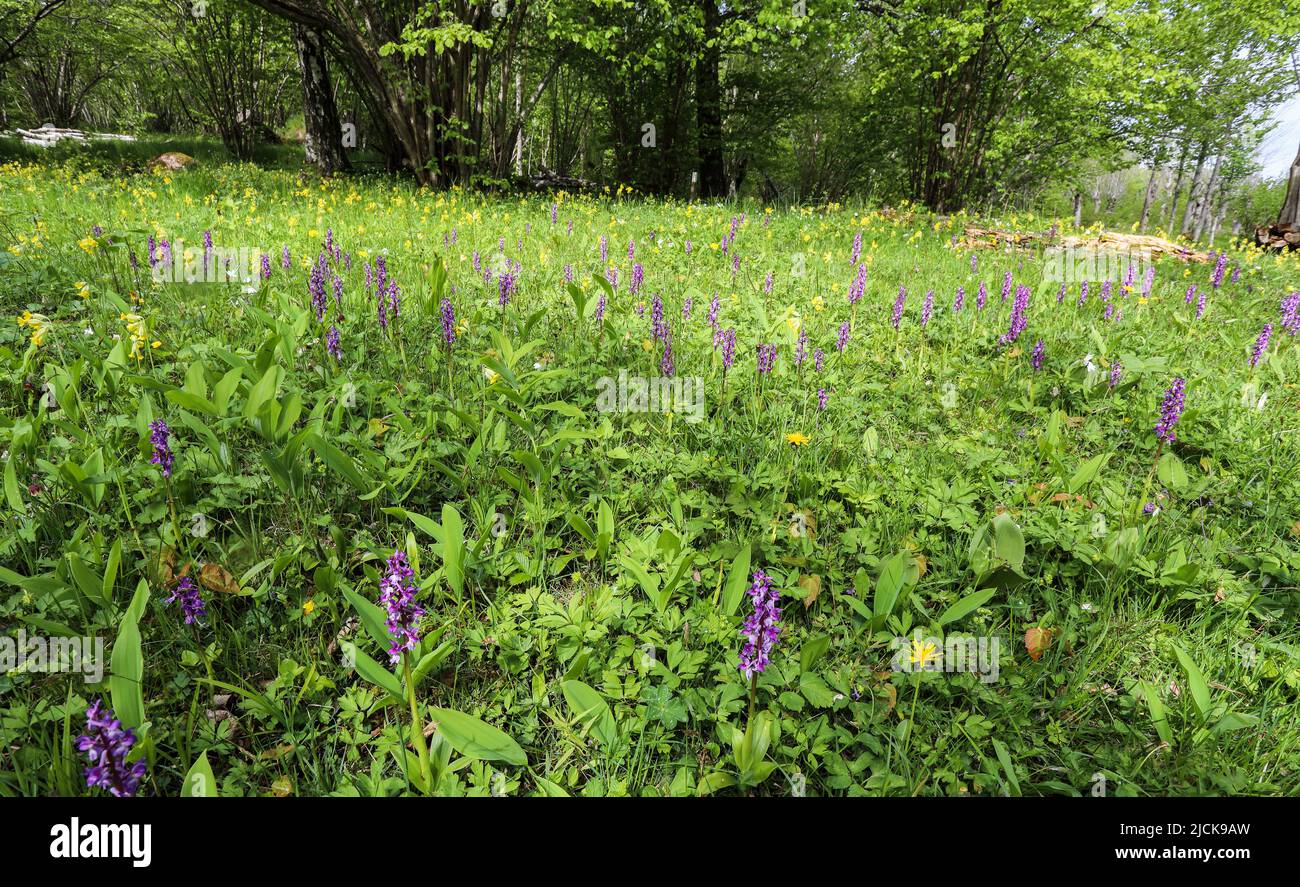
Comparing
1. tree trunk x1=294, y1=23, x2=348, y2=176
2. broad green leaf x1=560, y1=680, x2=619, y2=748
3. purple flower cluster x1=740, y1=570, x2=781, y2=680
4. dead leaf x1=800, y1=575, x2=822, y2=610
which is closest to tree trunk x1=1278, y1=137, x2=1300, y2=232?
dead leaf x1=800, y1=575, x2=822, y2=610

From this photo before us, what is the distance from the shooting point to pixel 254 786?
1.46 m

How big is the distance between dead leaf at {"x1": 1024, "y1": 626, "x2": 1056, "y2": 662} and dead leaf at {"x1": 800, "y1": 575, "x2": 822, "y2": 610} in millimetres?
686

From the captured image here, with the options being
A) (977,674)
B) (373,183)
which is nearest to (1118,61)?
(373,183)

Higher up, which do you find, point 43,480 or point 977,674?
point 43,480

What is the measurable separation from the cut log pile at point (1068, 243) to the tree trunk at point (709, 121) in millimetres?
7295

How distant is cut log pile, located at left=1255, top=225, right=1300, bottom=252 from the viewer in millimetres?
13344

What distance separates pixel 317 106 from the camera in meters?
13.0

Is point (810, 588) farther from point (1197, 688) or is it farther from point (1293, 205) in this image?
point (1293, 205)

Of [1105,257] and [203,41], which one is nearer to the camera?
[1105,257]

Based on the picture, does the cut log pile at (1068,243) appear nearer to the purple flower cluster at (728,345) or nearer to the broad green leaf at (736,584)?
the purple flower cluster at (728,345)

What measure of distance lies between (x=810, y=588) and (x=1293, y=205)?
20.8 m

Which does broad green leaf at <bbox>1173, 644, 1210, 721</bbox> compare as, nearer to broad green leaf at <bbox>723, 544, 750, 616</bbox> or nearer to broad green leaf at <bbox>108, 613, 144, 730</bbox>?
broad green leaf at <bbox>723, 544, 750, 616</bbox>
